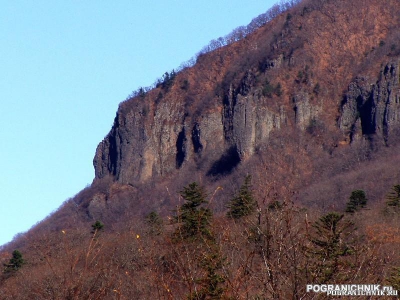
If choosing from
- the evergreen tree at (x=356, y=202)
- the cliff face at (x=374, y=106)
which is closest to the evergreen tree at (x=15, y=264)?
the evergreen tree at (x=356, y=202)

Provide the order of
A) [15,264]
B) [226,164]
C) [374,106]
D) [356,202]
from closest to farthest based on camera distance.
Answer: [15,264], [356,202], [374,106], [226,164]

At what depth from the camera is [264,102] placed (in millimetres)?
109000

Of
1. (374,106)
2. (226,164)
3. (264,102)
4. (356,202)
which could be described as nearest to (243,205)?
(356,202)

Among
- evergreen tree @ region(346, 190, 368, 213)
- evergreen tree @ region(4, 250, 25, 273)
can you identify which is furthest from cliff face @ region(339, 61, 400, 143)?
evergreen tree @ region(4, 250, 25, 273)

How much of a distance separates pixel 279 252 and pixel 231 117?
103210 mm

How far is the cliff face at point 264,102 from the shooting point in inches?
4193

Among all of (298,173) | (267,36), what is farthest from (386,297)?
(267,36)

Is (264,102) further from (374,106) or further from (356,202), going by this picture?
(356,202)

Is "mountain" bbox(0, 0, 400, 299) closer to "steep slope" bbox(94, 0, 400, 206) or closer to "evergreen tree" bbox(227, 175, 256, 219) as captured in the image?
"steep slope" bbox(94, 0, 400, 206)

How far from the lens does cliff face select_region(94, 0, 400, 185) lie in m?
106

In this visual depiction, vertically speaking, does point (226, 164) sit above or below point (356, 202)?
below

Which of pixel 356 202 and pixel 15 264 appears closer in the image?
pixel 15 264

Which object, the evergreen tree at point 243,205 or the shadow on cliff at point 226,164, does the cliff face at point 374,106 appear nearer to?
the shadow on cliff at point 226,164

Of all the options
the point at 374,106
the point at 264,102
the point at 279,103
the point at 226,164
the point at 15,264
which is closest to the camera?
the point at 15,264
